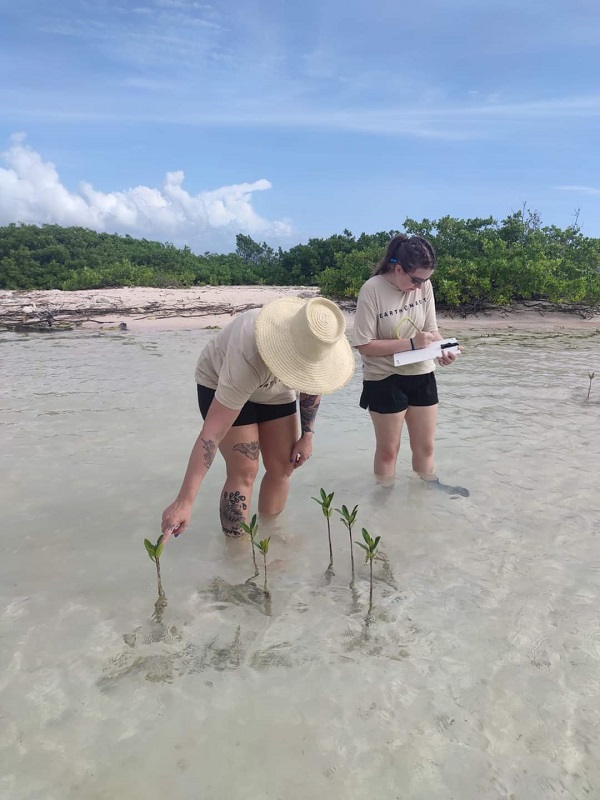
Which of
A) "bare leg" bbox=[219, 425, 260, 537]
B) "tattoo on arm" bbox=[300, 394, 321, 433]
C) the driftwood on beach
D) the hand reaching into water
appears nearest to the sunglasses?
"tattoo on arm" bbox=[300, 394, 321, 433]

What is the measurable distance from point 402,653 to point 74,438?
160 inches

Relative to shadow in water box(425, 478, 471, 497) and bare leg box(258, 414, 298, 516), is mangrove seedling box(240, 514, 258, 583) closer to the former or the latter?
bare leg box(258, 414, 298, 516)

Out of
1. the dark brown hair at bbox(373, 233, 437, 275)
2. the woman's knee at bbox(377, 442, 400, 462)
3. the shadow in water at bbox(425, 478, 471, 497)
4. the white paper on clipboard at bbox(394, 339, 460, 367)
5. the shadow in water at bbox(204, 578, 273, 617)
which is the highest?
the dark brown hair at bbox(373, 233, 437, 275)

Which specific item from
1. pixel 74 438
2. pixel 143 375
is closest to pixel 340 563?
pixel 74 438

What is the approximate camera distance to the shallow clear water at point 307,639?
1916mm

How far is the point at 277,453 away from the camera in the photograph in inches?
133

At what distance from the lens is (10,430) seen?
5.67 m

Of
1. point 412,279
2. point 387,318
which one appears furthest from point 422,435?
point 412,279

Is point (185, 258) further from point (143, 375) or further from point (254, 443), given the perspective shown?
point (254, 443)

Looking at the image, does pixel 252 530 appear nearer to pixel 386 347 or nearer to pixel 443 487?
pixel 386 347

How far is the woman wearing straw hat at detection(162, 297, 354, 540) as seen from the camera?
2.51 m

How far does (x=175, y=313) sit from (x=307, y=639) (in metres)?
13.6

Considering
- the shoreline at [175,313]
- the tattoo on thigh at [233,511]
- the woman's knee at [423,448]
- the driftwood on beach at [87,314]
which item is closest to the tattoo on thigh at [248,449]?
the tattoo on thigh at [233,511]

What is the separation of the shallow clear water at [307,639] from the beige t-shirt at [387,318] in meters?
0.98
